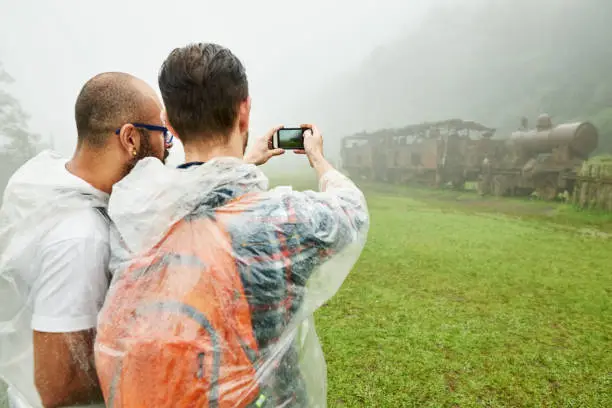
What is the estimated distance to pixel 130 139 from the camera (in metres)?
1.17

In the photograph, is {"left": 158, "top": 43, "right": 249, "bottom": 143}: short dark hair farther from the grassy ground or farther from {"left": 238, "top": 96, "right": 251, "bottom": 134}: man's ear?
the grassy ground

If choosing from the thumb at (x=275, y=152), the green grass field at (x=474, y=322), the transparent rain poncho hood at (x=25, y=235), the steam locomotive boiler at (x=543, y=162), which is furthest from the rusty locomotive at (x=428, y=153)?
the transparent rain poncho hood at (x=25, y=235)

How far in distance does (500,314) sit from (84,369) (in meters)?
3.62

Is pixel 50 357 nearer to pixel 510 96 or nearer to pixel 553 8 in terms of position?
pixel 510 96

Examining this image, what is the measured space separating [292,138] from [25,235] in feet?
2.60

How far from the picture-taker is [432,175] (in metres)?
14.6

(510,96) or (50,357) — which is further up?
(510,96)

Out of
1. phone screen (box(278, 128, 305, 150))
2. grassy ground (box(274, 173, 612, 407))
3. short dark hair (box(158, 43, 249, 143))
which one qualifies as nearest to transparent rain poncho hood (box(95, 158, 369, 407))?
short dark hair (box(158, 43, 249, 143))

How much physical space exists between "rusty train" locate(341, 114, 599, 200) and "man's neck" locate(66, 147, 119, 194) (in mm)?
10357

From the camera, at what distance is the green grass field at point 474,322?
2.60m

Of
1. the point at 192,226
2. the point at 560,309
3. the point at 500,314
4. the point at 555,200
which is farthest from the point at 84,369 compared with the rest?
the point at 555,200

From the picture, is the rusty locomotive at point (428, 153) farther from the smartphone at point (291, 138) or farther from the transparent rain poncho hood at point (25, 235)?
the transparent rain poncho hood at point (25, 235)

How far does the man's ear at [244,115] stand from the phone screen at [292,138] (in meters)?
0.27

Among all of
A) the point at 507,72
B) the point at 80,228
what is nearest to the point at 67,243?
the point at 80,228
